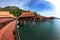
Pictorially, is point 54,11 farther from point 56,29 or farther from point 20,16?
point 20,16

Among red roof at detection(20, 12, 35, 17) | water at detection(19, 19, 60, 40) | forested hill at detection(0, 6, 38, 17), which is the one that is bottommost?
water at detection(19, 19, 60, 40)

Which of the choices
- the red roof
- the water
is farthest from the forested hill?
the water

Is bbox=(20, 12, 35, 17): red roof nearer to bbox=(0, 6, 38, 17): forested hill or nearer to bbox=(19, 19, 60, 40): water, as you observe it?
bbox=(0, 6, 38, 17): forested hill

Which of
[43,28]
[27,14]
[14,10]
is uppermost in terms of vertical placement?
[14,10]

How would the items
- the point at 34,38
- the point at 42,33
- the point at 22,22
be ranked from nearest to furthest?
1. the point at 34,38
2. the point at 42,33
3. the point at 22,22

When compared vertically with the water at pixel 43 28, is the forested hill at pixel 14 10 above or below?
above

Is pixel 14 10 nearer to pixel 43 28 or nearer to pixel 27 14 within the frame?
pixel 27 14

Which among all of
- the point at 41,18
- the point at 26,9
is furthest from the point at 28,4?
the point at 41,18

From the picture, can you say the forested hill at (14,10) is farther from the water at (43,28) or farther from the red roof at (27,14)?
the water at (43,28)

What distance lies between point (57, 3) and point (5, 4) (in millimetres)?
1997

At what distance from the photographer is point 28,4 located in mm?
7414

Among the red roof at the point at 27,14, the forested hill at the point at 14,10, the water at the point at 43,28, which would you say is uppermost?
the forested hill at the point at 14,10

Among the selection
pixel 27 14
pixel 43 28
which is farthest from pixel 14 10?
pixel 43 28

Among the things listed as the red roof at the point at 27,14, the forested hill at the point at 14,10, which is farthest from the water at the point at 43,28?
the forested hill at the point at 14,10
